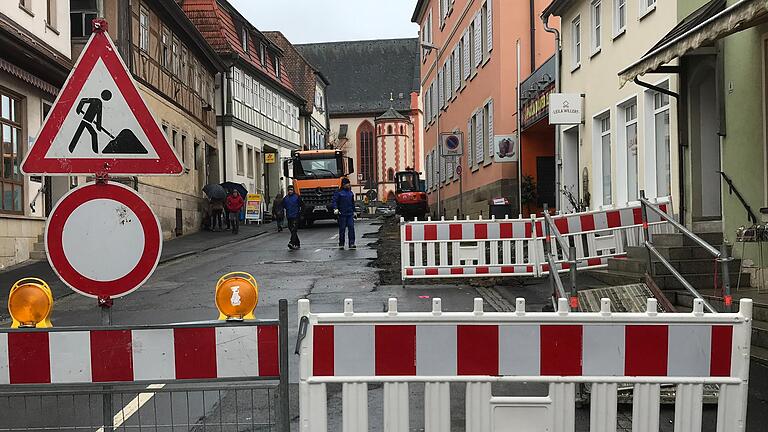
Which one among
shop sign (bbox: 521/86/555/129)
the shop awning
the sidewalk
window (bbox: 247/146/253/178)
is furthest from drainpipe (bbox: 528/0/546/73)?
window (bbox: 247/146/253/178)

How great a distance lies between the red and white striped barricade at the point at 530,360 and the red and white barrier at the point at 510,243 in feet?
30.0

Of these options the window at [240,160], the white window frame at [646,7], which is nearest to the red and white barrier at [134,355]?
the white window frame at [646,7]

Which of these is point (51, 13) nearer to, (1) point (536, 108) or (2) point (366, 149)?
(1) point (536, 108)

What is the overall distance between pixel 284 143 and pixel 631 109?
41331 mm

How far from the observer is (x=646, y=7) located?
52.0ft

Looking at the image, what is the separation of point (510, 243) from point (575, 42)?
851cm

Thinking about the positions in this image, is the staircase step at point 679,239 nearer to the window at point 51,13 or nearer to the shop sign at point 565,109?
the shop sign at point 565,109

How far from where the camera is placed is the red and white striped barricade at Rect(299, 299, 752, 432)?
4070 mm

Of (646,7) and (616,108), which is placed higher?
(646,7)

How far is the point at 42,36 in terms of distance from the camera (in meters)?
20.8

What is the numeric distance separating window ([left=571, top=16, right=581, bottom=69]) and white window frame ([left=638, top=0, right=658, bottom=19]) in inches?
Answer: 178

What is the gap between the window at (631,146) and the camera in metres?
17.2

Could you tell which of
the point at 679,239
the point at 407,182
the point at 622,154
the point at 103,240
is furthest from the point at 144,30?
the point at 103,240

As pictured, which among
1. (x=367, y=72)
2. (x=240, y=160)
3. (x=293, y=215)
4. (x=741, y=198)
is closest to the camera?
(x=741, y=198)
